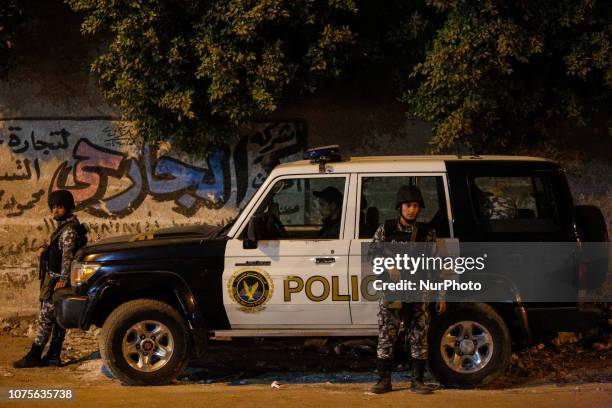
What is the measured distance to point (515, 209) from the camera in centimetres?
753

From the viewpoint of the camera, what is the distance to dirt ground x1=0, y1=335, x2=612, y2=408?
707 cm

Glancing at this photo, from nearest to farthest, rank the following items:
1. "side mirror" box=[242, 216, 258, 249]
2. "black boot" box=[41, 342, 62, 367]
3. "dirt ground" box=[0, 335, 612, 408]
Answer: "dirt ground" box=[0, 335, 612, 408] < "side mirror" box=[242, 216, 258, 249] < "black boot" box=[41, 342, 62, 367]

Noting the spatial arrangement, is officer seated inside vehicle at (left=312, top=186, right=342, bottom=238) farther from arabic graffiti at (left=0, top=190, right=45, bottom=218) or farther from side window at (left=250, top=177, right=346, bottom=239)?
arabic graffiti at (left=0, top=190, right=45, bottom=218)

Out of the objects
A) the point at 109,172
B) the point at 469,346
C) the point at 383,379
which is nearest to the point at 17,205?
the point at 109,172

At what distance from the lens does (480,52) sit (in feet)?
31.0

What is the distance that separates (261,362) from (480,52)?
4034 mm

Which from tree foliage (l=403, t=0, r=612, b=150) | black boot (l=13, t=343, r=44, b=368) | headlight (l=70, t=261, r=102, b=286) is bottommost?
black boot (l=13, t=343, r=44, b=368)

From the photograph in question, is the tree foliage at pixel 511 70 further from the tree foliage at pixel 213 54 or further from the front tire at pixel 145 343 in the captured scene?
the front tire at pixel 145 343

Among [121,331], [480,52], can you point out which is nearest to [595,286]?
[480,52]

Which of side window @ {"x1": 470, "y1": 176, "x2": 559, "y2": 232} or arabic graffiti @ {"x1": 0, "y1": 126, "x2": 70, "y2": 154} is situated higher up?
arabic graffiti @ {"x1": 0, "y1": 126, "x2": 70, "y2": 154}

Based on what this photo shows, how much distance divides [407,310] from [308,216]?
1.36 m

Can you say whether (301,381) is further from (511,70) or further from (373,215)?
(511,70)

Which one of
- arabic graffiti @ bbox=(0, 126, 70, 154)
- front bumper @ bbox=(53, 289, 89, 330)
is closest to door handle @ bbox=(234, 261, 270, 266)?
front bumper @ bbox=(53, 289, 89, 330)

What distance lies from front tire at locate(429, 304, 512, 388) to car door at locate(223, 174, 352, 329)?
819mm
